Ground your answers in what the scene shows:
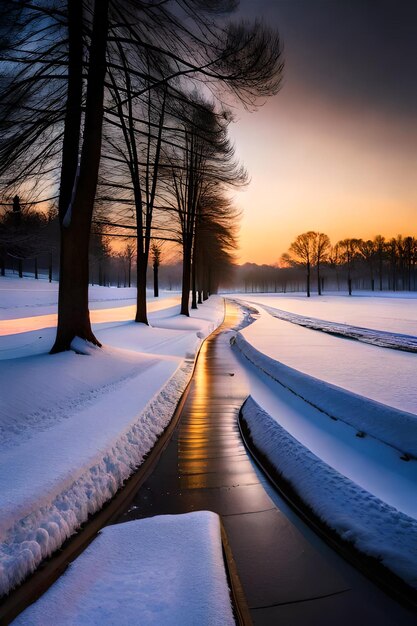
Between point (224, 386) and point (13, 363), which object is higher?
point (13, 363)

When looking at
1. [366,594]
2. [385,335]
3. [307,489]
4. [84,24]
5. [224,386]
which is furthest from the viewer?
[385,335]

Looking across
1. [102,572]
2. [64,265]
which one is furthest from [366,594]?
[64,265]

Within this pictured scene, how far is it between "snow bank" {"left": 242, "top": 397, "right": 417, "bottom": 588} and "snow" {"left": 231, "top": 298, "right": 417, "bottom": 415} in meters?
1.59

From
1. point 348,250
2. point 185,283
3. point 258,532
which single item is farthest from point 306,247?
→ point 258,532

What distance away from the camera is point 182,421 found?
5.35 m

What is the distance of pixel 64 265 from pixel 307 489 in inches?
254

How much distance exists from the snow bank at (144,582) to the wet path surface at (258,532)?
217 millimetres

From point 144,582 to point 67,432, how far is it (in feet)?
7.88

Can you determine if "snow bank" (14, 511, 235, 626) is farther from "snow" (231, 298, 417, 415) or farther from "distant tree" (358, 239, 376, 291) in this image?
"distant tree" (358, 239, 376, 291)

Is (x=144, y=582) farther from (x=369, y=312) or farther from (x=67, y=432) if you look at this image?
(x=369, y=312)

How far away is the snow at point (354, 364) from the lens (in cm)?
522

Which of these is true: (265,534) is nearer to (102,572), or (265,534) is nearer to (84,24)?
(102,572)

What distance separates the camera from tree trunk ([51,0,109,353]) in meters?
7.43

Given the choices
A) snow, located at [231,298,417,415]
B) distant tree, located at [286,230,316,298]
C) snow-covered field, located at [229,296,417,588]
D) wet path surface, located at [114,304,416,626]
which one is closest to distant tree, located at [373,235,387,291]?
distant tree, located at [286,230,316,298]
